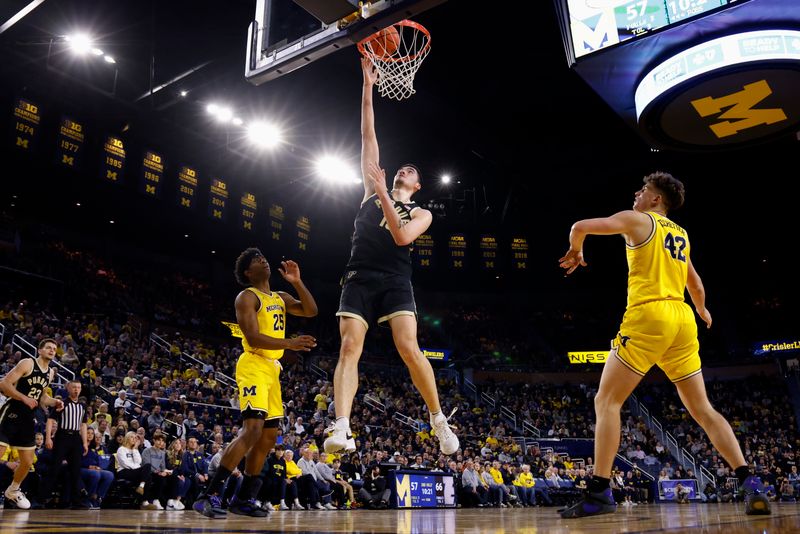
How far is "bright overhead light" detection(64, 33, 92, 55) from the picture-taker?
14.8m

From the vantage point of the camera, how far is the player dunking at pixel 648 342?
3271mm

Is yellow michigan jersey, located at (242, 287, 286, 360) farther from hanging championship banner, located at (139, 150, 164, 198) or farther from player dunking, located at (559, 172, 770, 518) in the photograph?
hanging championship banner, located at (139, 150, 164, 198)

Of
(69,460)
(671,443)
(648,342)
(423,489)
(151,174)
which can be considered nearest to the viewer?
(648,342)

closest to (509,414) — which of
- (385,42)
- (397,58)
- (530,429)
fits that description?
(530,429)

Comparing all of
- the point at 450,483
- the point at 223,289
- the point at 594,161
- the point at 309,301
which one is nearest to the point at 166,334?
the point at 223,289

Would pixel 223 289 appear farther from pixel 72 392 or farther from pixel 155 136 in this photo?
pixel 72 392

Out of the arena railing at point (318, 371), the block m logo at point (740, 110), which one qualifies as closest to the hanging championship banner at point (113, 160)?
the arena railing at point (318, 371)

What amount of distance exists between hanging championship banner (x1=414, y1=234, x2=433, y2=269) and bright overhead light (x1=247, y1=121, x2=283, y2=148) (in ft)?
38.9

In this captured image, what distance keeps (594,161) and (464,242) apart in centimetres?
1165

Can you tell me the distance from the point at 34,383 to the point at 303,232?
2008 cm

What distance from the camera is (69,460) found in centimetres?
669

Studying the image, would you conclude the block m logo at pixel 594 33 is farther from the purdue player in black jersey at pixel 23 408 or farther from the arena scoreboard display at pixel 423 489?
the arena scoreboard display at pixel 423 489

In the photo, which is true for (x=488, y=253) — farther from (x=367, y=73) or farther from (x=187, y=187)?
(x=367, y=73)

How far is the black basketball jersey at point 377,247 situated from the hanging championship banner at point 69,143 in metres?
16.7
